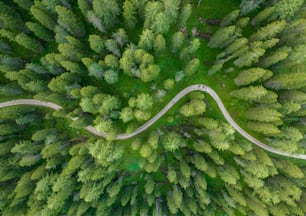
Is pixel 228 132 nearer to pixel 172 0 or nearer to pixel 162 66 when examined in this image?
pixel 162 66

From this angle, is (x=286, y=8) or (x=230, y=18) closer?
(x=286, y=8)

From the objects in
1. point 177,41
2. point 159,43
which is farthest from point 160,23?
point 177,41

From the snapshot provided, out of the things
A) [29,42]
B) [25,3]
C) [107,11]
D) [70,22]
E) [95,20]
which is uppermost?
[107,11]

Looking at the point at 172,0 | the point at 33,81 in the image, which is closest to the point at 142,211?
the point at 33,81

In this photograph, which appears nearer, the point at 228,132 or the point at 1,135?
the point at 228,132

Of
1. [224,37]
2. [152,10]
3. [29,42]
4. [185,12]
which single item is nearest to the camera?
[152,10]

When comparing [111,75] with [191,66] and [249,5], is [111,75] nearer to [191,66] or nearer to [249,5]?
[191,66]

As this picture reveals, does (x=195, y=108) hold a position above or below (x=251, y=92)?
below

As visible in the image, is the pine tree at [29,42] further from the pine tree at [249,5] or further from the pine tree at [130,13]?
the pine tree at [249,5]

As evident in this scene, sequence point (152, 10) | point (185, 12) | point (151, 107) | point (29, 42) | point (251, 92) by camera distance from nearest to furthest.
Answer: point (152, 10), point (185, 12), point (251, 92), point (29, 42), point (151, 107)
